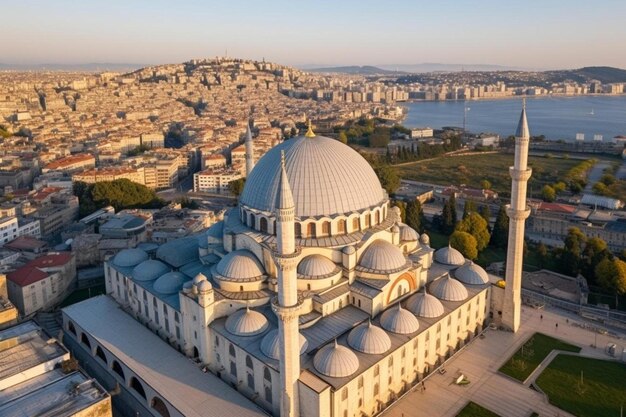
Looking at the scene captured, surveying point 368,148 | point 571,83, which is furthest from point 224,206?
point 571,83

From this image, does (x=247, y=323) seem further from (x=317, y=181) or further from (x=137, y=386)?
(x=317, y=181)

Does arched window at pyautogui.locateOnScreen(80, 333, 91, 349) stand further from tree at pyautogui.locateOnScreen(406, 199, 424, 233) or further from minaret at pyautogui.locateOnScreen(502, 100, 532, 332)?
tree at pyautogui.locateOnScreen(406, 199, 424, 233)

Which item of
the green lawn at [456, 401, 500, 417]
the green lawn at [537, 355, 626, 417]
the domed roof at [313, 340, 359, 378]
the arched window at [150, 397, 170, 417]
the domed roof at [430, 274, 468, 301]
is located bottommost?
the arched window at [150, 397, 170, 417]

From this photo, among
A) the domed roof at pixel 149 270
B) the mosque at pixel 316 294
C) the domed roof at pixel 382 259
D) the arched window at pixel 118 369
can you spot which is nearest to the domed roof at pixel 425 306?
the mosque at pixel 316 294

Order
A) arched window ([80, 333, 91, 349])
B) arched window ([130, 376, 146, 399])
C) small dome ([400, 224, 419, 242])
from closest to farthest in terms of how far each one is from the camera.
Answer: arched window ([130, 376, 146, 399]) → arched window ([80, 333, 91, 349]) → small dome ([400, 224, 419, 242])

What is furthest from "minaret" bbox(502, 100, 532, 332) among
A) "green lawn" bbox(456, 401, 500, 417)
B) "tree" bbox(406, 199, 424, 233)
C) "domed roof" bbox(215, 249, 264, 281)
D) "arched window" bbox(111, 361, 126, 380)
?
"arched window" bbox(111, 361, 126, 380)
